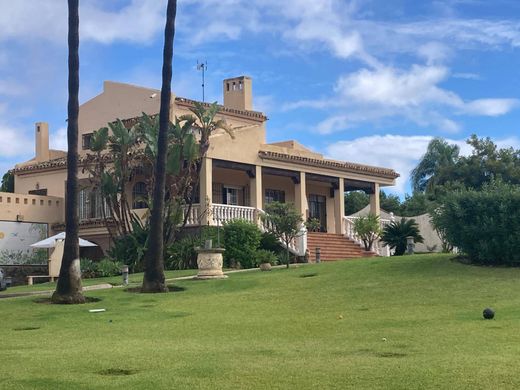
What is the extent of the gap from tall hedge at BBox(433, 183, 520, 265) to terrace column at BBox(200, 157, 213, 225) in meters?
10.5

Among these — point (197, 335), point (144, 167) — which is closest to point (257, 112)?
point (144, 167)

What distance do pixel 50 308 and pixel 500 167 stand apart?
3647 cm

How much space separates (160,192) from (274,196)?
15566 millimetres

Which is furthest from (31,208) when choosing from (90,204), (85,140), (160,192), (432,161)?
(432,161)

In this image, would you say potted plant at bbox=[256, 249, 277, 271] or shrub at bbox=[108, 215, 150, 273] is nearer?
shrub at bbox=[108, 215, 150, 273]

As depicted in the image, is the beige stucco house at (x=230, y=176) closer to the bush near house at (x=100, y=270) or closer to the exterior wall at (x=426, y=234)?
the exterior wall at (x=426, y=234)

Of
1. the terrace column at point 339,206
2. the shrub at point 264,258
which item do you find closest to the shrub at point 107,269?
the shrub at point 264,258

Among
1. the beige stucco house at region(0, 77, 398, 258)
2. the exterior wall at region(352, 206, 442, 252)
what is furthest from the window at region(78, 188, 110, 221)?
the exterior wall at region(352, 206, 442, 252)

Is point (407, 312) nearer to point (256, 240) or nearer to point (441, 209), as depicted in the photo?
point (441, 209)

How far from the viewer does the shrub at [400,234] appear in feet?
89.7

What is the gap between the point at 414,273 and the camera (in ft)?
63.1

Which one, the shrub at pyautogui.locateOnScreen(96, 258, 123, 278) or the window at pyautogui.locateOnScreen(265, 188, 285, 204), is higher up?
the window at pyautogui.locateOnScreen(265, 188, 285, 204)

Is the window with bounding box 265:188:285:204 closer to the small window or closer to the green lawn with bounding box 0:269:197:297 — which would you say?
the green lawn with bounding box 0:269:197:297

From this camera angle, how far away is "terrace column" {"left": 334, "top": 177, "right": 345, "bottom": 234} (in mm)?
34344
